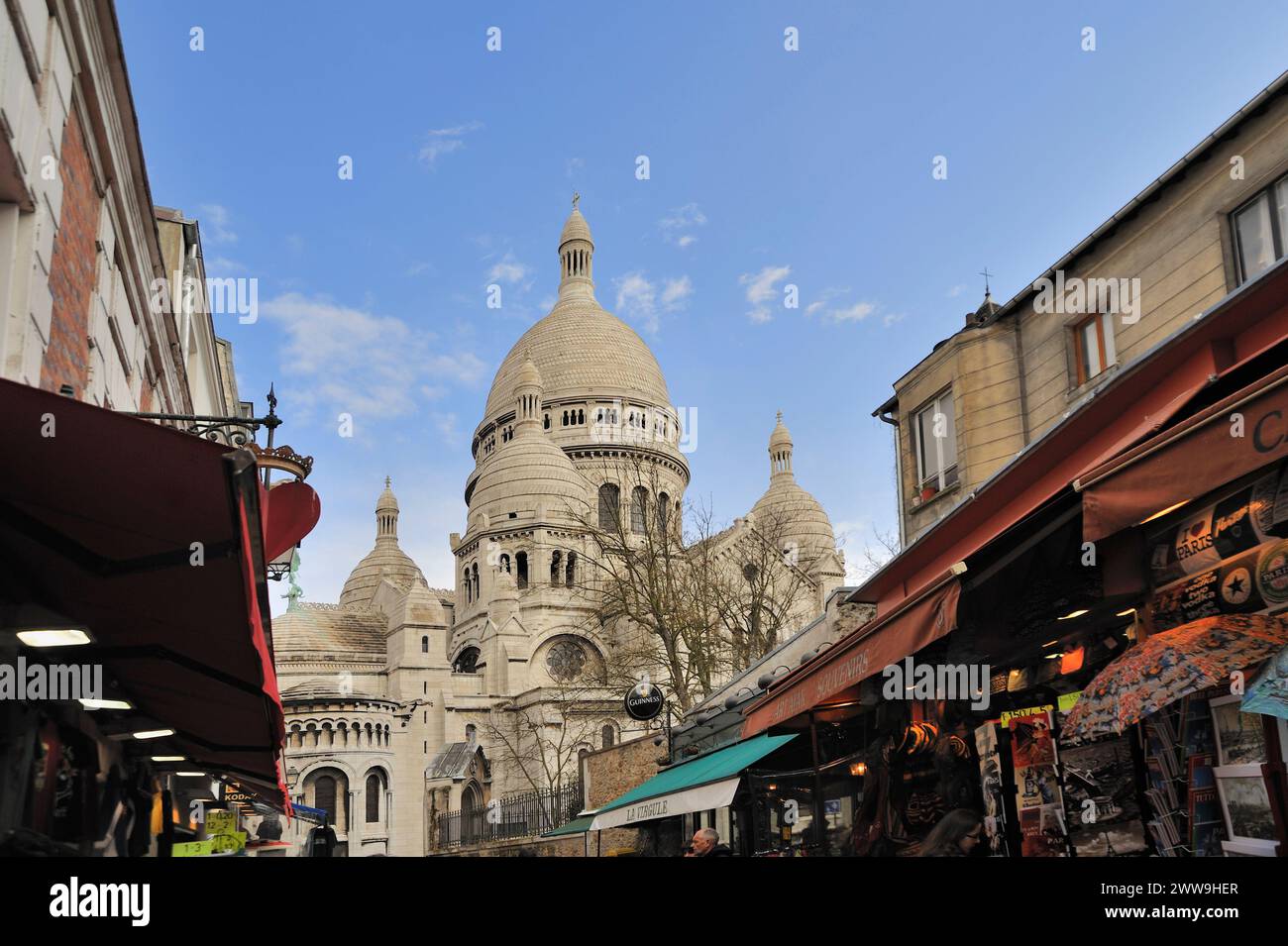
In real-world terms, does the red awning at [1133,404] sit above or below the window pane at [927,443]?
below

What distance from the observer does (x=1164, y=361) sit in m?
7.04

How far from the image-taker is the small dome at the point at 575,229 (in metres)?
98.8

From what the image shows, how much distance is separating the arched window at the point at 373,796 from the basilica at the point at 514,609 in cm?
7

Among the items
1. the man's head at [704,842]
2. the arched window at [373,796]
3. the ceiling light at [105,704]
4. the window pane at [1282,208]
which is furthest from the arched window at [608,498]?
the man's head at [704,842]

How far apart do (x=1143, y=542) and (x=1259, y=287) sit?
4.88 feet

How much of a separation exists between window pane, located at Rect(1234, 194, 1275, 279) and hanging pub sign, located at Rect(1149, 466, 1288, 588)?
7464 mm

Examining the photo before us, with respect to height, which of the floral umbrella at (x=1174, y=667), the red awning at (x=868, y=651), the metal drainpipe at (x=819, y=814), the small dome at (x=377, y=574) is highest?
the small dome at (x=377, y=574)

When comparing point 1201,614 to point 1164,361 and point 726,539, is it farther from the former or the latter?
point 726,539

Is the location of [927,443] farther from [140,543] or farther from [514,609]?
[514,609]

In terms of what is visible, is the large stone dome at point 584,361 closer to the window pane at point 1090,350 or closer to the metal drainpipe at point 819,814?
the window pane at point 1090,350

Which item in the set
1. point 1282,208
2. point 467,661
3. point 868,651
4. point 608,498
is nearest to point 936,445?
point 1282,208

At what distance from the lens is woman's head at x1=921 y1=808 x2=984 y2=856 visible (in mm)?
7480

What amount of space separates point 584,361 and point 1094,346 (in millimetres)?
72918

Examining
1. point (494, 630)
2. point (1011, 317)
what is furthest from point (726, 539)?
Answer: point (1011, 317)
